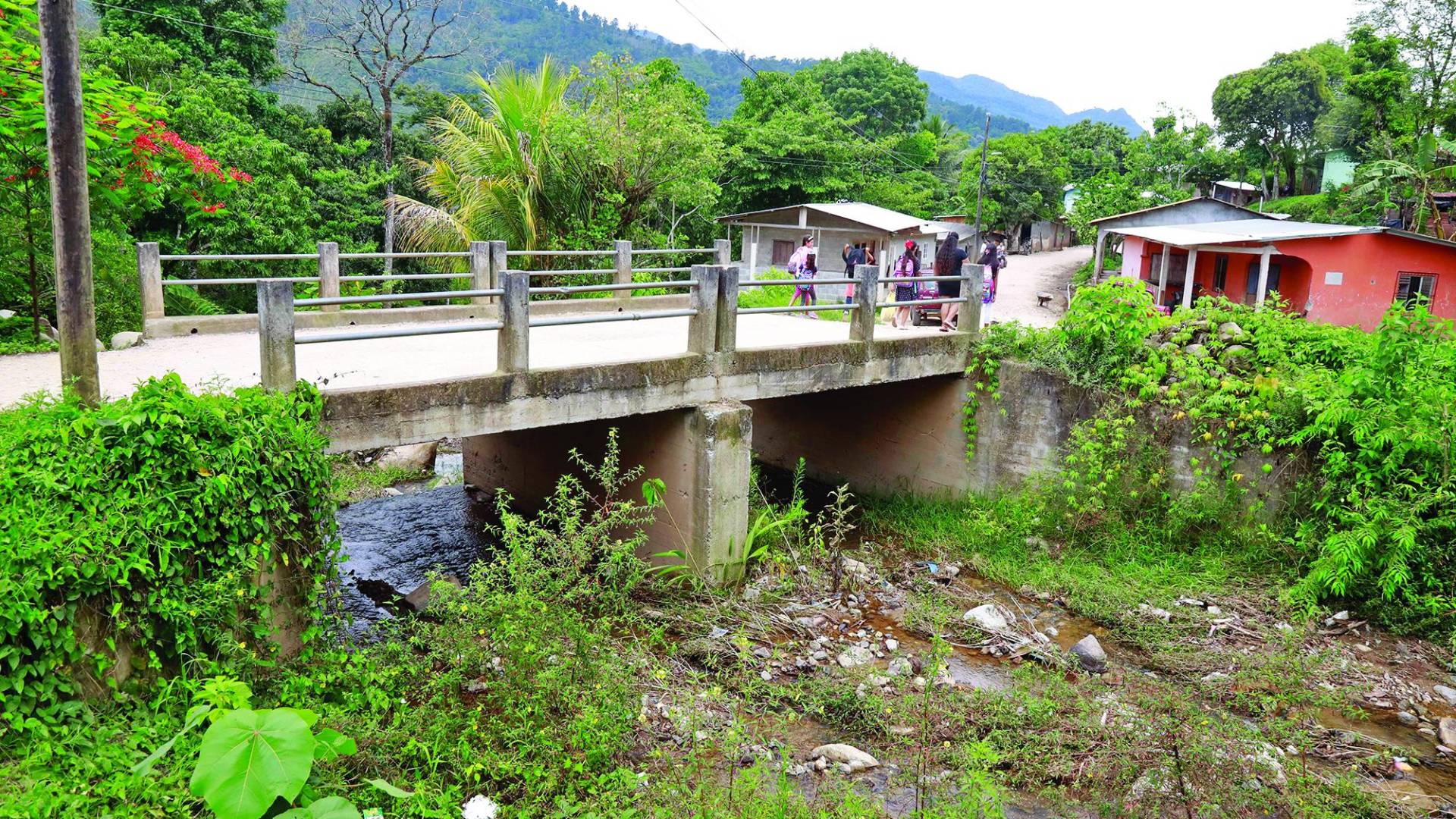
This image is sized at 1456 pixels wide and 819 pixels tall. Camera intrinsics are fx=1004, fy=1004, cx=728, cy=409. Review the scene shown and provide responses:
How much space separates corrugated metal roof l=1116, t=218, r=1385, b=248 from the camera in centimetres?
2006

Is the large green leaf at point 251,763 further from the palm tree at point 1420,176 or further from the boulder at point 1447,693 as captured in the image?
the palm tree at point 1420,176

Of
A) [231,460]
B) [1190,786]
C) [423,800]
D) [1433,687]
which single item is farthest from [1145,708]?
[231,460]

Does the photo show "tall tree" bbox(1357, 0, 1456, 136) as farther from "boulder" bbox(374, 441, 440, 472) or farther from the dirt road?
"boulder" bbox(374, 441, 440, 472)

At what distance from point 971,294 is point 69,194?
32.0 feet

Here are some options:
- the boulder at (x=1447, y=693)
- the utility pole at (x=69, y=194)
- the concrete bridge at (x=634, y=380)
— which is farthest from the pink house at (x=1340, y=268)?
the utility pole at (x=69, y=194)

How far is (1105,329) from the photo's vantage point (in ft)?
39.0

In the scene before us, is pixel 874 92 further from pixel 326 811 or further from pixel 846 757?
pixel 326 811

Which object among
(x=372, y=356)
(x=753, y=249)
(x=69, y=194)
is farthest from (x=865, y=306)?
(x=753, y=249)

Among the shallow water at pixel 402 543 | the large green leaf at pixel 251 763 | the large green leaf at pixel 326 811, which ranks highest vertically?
the large green leaf at pixel 251 763

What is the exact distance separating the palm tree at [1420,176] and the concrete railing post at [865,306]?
69.1 ft

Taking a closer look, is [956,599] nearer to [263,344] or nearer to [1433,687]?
[1433,687]

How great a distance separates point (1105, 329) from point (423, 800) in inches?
364

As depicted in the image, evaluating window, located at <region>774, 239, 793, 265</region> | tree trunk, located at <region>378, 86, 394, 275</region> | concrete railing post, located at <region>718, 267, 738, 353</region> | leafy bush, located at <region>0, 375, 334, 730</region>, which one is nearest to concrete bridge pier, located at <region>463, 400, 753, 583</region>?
concrete railing post, located at <region>718, 267, 738, 353</region>

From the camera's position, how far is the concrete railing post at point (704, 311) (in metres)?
10.2
